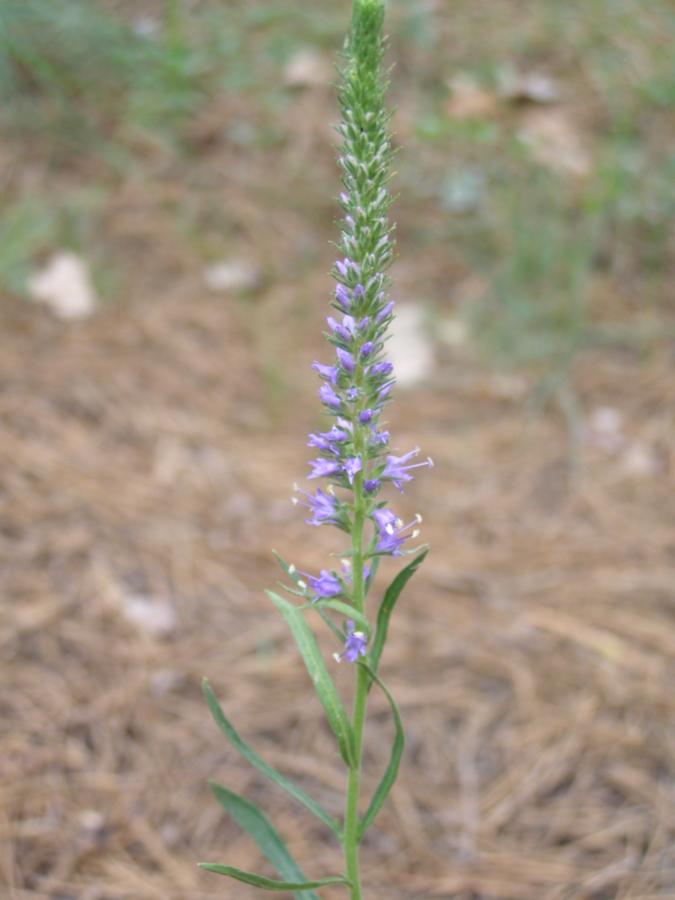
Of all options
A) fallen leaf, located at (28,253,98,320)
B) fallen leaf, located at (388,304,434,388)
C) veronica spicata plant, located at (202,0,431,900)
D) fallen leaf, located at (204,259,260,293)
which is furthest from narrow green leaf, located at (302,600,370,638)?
fallen leaf, located at (204,259,260,293)

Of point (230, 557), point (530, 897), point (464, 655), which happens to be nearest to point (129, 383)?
point (230, 557)

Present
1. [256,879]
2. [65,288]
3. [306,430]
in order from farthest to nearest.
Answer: [65,288] → [306,430] → [256,879]

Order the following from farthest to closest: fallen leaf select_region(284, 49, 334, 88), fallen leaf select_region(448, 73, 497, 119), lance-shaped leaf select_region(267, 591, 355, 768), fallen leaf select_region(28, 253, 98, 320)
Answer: fallen leaf select_region(284, 49, 334, 88) → fallen leaf select_region(448, 73, 497, 119) → fallen leaf select_region(28, 253, 98, 320) → lance-shaped leaf select_region(267, 591, 355, 768)

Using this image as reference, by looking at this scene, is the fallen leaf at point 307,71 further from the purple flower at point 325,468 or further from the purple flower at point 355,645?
the purple flower at point 355,645

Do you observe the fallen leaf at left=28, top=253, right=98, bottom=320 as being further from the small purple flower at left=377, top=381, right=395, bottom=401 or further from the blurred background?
the small purple flower at left=377, top=381, right=395, bottom=401

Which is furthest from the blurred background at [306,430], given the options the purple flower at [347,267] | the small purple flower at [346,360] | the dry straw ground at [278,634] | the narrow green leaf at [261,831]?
the narrow green leaf at [261,831]

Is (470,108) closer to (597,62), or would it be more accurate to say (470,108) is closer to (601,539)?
(597,62)

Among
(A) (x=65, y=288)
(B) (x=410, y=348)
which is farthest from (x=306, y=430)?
(A) (x=65, y=288)

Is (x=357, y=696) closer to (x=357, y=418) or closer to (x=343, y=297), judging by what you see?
(x=357, y=418)
